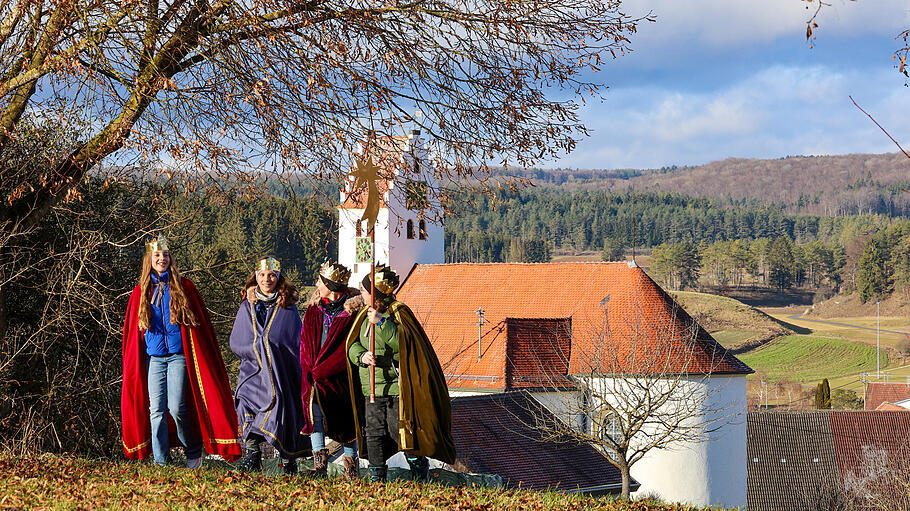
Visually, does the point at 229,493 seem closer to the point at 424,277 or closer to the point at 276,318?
the point at 276,318

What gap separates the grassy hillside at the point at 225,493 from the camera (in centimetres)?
702

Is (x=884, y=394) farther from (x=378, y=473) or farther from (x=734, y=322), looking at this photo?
(x=378, y=473)

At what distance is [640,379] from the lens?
102 ft

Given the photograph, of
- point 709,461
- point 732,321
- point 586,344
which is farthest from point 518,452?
point 732,321

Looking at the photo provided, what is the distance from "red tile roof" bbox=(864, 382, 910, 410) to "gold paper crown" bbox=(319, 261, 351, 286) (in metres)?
61.2

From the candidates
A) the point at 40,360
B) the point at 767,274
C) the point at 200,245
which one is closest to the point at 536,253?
the point at 767,274

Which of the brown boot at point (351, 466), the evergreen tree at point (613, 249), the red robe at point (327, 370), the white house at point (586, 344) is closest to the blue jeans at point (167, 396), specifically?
the red robe at point (327, 370)

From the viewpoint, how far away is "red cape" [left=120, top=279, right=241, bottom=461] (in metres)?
8.11

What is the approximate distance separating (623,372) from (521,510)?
80.5 feet

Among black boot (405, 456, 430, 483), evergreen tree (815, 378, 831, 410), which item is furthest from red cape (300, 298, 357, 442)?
evergreen tree (815, 378, 831, 410)

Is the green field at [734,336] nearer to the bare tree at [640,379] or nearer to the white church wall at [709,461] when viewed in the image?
the white church wall at [709,461]

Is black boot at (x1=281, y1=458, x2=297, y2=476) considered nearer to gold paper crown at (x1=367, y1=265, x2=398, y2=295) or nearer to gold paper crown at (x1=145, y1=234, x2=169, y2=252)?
gold paper crown at (x1=367, y1=265, x2=398, y2=295)

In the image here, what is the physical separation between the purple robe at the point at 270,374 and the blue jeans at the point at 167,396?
0.46 meters

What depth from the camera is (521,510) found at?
7215 millimetres
